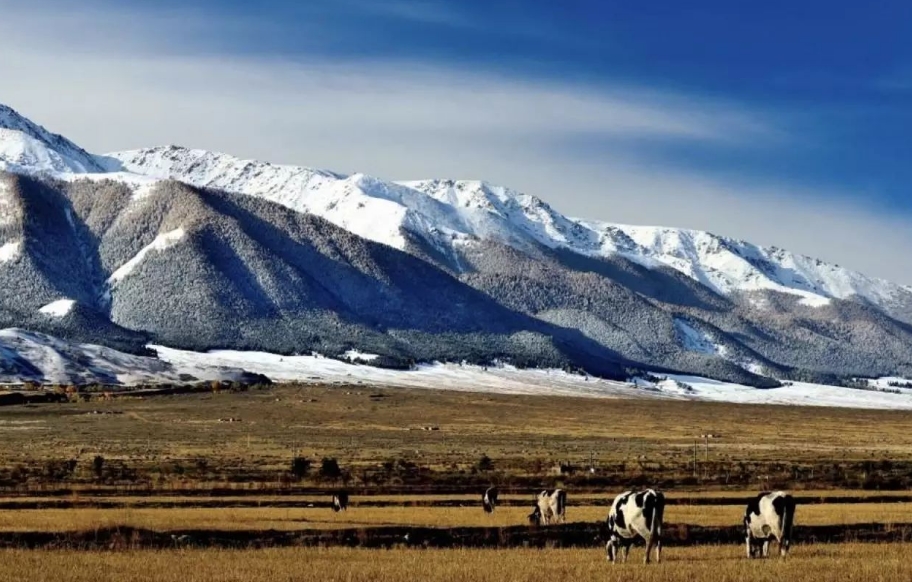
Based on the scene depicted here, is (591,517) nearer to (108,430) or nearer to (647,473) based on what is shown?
(647,473)

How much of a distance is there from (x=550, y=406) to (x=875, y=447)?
85.9 m

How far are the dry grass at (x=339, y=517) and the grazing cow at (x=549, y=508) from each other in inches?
24.0

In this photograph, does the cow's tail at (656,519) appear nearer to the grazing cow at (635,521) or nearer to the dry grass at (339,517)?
the grazing cow at (635,521)

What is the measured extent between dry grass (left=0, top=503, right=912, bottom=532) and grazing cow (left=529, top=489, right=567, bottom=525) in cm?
61

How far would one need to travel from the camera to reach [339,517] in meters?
43.7

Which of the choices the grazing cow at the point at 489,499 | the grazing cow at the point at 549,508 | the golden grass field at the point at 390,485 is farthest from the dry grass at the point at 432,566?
the grazing cow at the point at 489,499

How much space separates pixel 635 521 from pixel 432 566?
19.0ft

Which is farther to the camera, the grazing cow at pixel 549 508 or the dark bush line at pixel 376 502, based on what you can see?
the dark bush line at pixel 376 502

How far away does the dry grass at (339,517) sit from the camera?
39594mm

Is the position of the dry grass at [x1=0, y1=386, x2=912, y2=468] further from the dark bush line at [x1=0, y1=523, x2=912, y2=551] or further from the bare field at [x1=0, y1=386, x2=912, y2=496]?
the dark bush line at [x1=0, y1=523, x2=912, y2=551]

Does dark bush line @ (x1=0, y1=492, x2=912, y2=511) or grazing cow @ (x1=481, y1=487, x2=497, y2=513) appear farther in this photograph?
dark bush line @ (x1=0, y1=492, x2=912, y2=511)

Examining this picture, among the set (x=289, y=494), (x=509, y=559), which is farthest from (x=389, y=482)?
(x=509, y=559)

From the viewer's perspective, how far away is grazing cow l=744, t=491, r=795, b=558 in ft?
110

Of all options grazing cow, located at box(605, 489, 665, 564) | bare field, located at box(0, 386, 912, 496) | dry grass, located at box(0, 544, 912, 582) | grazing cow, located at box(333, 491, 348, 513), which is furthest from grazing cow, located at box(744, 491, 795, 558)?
bare field, located at box(0, 386, 912, 496)
